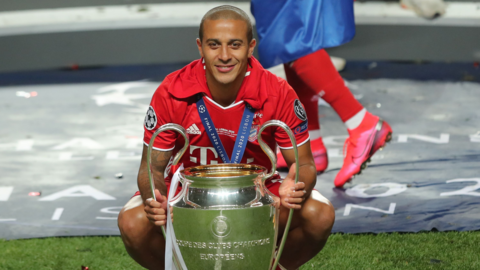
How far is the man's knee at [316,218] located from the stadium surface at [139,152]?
768 millimetres

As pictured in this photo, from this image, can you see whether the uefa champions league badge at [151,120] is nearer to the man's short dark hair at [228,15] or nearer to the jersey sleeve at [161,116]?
the jersey sleeve at [161,116]

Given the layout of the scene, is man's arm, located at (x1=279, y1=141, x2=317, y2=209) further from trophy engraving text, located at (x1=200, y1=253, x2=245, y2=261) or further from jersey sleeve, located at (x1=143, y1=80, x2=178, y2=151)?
jersey sleeve, located at (x1=143, y1=80, x2=178, y2=151)

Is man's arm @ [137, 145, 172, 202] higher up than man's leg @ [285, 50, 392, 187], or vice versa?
man's arm @ [137, 145, 172, 202]

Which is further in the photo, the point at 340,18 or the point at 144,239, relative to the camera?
the point at 340,18

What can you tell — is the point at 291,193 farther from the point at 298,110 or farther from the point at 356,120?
the point at 356,120

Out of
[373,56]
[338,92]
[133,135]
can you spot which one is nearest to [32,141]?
[133,135]

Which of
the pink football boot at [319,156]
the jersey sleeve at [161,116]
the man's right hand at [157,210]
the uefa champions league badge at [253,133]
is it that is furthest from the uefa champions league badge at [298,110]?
the pink football boot at [319,156]

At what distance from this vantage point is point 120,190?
3.42 meters

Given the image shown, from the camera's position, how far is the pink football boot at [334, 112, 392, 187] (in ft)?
10.8

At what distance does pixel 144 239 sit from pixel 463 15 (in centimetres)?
576

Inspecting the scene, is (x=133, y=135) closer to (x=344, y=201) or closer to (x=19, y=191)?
(x=19, y=191)

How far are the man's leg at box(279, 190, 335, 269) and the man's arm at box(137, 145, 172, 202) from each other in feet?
1.19

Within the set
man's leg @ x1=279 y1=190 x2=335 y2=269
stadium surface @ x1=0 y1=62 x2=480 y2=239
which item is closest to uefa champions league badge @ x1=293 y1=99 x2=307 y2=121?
man's leg @ x1=279 y1=190 x2=335 y2=269

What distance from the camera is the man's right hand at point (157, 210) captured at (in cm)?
179
